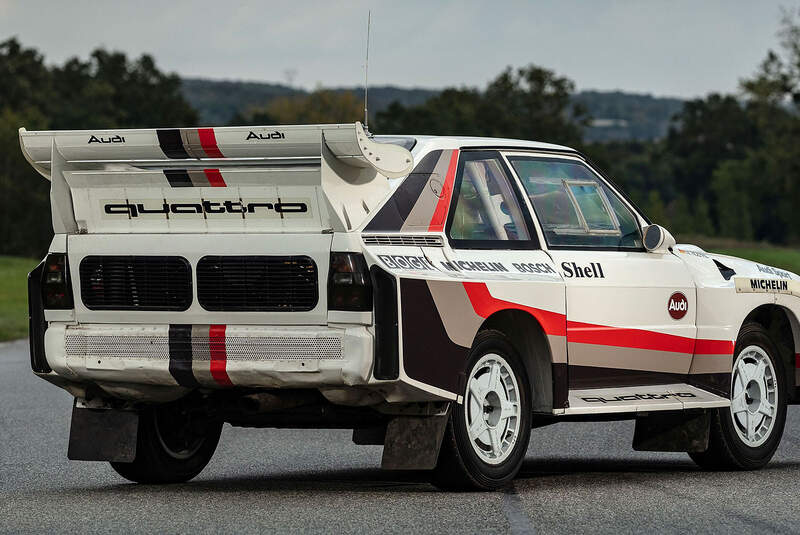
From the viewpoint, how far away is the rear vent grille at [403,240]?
8125 millimetres

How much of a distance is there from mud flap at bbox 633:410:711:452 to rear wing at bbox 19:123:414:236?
2.81 m

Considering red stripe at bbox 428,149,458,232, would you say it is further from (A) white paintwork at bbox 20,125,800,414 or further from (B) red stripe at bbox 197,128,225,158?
(B) red stripe at bbox 197,128,225,158

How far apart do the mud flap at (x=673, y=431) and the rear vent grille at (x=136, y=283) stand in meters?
3.09

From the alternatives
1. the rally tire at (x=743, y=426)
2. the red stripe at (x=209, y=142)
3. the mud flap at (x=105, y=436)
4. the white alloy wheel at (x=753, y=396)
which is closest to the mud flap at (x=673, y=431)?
the rally tire at (x=743, y=426)

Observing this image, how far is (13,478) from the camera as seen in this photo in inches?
389

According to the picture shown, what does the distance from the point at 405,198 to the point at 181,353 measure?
1350 mm

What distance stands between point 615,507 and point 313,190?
7.01ft

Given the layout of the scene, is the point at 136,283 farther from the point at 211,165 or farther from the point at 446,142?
the point at 446,142

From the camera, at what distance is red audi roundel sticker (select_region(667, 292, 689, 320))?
985 cm

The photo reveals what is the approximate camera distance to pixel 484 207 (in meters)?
8.91

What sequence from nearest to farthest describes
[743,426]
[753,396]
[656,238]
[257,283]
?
1. [257,283]
2. [656,238]
3. [743,426]
4. [753,396]

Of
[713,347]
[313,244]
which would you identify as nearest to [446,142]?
[313,244]

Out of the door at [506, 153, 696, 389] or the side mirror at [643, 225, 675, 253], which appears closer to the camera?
the door at [506, 153, 696, 389]

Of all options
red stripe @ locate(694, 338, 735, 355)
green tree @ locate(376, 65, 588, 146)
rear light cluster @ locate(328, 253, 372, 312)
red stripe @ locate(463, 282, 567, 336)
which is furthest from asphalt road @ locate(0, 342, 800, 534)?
green tree @ locate(376, 65, 588, 146)
